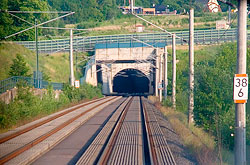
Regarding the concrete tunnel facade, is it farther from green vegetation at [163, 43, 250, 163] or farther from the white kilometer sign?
the white kilometer sign

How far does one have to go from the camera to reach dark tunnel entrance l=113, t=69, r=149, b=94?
10043 cm

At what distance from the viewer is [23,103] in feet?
90.8

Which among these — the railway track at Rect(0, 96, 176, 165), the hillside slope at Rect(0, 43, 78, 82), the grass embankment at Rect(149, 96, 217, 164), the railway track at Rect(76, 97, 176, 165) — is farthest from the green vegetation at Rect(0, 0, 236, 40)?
the railway track at Rect(76, 97, 176, 165)

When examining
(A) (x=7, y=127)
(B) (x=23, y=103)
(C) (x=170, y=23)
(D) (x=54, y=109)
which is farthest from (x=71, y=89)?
(C) (x=170, y=23)

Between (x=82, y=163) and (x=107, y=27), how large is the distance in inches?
3860

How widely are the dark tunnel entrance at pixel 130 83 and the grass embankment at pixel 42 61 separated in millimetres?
21028

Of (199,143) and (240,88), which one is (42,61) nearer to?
(199,143)

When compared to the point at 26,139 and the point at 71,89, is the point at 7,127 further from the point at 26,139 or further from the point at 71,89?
the point at 71,89

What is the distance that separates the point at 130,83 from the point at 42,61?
1660 inches

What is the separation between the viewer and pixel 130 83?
356 ft

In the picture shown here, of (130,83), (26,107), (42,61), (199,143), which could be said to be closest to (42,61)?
(42,61)

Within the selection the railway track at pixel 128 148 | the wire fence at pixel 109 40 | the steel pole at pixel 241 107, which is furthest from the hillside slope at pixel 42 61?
the steel pole at pixel 241 107

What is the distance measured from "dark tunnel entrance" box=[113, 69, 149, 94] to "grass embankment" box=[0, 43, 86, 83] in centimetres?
2103

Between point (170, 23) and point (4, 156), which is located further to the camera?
point (170, 23)
